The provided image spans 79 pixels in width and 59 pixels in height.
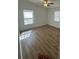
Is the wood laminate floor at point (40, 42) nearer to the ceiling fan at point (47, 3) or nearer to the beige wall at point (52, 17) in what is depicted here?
the beige wall at point (52, 17)

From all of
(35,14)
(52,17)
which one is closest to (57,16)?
(52,17)

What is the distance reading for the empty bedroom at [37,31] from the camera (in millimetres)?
859

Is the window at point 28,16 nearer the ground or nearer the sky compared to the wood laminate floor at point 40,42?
nearer the sky

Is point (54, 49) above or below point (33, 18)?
below

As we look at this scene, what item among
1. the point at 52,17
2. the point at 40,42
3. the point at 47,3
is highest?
the point at 47,3

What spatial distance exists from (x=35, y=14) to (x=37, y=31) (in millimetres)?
160

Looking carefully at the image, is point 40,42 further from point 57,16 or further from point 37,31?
A: point 57,16

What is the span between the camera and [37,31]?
904 mm

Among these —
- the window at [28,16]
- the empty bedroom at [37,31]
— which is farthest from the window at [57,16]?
the window at [28,16]
